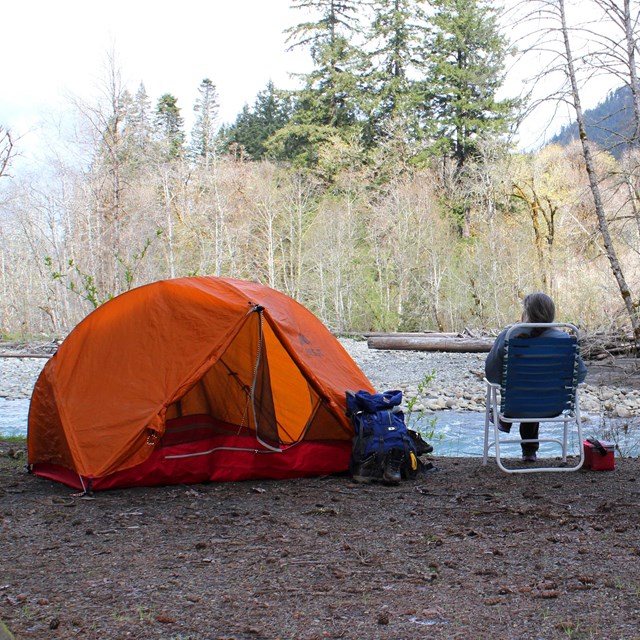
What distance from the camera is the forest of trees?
2297cm

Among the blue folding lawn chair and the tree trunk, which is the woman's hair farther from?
the tree trunk

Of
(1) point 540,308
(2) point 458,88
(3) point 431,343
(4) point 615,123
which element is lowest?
(3) point 431,343

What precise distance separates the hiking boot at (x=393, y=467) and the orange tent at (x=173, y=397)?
0.39m

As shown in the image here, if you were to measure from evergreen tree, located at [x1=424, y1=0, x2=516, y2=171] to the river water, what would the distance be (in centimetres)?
2226

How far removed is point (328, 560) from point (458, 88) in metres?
30.4

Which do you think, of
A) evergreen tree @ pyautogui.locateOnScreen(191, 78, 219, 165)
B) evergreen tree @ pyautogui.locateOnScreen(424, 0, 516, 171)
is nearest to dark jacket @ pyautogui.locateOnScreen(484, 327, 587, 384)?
evergreen tree @ pyautogui.locateOnScreen(424, 0, 516, 171)

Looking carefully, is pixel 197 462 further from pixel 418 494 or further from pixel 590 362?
pixel 590 362

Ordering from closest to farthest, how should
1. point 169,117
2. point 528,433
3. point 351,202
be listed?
1. point 528,433
2. point 351,202
3. point 169,117

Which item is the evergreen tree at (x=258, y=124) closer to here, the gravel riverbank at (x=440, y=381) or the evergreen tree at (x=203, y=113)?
the evergreen tree at (x=203, y=113)

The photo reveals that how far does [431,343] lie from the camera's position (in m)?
19.9

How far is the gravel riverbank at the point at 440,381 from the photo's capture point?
10.7 meters

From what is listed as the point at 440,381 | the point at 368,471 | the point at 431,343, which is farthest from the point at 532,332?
the point at 431,343

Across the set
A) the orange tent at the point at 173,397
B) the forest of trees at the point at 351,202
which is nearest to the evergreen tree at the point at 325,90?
the forest of trees at the point at 351,202

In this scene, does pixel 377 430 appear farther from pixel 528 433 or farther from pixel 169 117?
pixel 169 117
